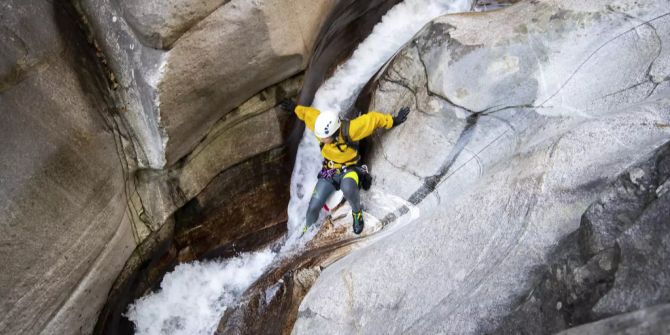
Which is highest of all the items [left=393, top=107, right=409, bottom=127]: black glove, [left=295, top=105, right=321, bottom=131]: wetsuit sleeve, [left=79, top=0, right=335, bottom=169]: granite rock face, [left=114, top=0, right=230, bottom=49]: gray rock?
[left=114, top=0, right=230, bottom=49]: gray rock

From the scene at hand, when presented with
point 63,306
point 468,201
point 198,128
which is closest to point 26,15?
point 198,128

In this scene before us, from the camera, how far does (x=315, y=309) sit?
5.54 metres

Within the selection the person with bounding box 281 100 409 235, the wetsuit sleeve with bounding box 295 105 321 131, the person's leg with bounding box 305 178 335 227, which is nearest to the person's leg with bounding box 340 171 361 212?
the person with bounding box 281 100 409 235

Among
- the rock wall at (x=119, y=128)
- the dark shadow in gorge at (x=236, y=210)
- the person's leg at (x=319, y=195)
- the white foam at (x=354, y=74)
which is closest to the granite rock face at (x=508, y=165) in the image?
the person's leg at (x=319, y=195)

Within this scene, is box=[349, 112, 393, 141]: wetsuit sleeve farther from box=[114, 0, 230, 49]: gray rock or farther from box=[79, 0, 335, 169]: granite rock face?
box=[114, 0, 230, 49]: gray rock

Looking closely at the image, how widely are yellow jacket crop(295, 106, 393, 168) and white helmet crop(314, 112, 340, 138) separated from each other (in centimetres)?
18

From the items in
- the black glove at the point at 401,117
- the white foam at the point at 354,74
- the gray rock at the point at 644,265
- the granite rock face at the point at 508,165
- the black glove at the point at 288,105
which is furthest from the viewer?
the white foam at the point at 354,74

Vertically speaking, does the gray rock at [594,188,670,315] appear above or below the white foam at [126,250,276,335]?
above

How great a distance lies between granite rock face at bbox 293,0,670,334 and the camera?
4.00 metres

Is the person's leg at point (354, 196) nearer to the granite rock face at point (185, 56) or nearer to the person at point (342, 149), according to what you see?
the person at point (342, 149)

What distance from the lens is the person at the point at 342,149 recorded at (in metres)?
6.10

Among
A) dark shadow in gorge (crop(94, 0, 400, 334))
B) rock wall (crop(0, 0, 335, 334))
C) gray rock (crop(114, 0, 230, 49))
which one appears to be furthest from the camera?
dark shadow in gorge (crop(94, 0, 400, 334))

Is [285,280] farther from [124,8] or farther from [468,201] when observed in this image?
[124,8]

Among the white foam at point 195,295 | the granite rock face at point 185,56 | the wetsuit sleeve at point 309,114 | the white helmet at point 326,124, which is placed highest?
the granite rock face at point 185,56
